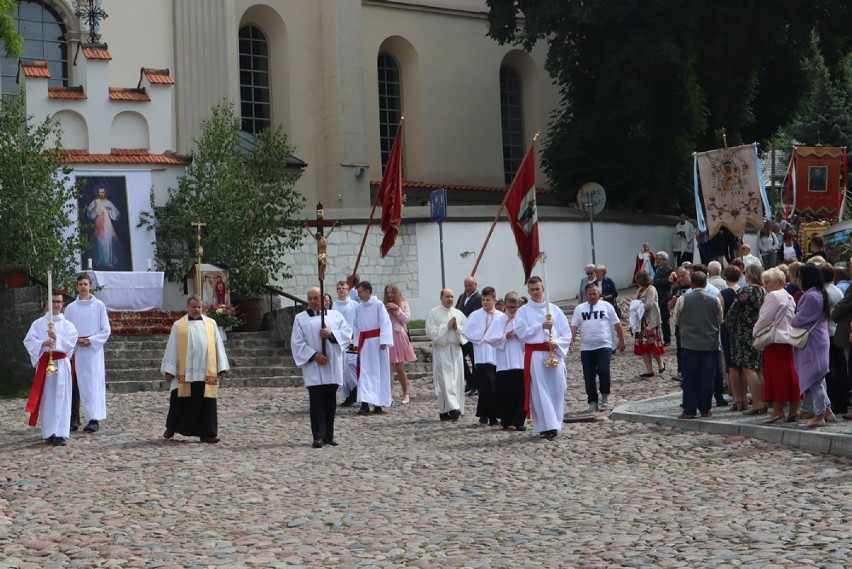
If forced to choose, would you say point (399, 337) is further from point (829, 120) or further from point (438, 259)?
point (829, 120)

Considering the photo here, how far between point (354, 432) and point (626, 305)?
1286 centimetres

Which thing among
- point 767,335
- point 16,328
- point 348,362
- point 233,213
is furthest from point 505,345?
point 233,213

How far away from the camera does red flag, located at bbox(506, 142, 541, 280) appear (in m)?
16.6

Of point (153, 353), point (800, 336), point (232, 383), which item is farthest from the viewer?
point (153, 353)

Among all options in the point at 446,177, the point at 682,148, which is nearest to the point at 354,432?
the point at 682,148

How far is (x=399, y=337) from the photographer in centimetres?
A: 1919

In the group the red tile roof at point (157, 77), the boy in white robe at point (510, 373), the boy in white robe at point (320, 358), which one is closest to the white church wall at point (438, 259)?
the red tile roof at point (157, 77)

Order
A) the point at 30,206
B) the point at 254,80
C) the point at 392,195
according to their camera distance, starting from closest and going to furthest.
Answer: the point at 392,195, the point at 30,206, the point at 254,80

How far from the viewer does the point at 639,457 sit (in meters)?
12.9

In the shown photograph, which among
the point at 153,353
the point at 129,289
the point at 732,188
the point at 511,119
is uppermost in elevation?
the point at 511,119

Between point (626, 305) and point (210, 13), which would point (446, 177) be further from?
point (626, 305)

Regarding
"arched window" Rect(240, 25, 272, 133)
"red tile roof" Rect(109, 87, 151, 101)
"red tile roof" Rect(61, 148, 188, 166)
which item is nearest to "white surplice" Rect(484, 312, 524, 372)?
"red tile roof" Rect(61, 148, 188, 166)

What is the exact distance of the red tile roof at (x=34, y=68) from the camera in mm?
26359

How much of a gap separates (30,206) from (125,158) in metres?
3.87
